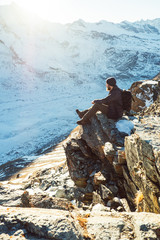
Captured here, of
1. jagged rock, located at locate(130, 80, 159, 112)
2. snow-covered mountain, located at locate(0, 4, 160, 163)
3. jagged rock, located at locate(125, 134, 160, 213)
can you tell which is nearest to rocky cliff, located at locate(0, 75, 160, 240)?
jagged rock, located at locate(125, 134, 160, 213)

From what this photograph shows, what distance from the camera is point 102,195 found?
6848mm

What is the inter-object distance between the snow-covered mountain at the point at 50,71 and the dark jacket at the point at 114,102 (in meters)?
29.0

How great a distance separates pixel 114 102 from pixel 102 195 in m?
3.93

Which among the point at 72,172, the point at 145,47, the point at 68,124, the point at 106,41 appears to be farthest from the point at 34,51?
the point at 72,172

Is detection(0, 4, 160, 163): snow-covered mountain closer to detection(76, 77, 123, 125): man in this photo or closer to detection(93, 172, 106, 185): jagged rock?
detection(93, 172, 106, 185): jagged rock

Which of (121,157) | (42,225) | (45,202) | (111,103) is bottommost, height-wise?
(45,202)

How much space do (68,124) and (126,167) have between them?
4170 centimetres

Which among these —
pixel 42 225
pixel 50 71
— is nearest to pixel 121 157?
pixel 42 225

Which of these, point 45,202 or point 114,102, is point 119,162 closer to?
point 114,102

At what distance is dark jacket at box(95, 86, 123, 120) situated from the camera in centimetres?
739

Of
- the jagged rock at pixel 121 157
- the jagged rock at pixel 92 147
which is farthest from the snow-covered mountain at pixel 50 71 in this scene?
the jagged rock at pixel 121 157

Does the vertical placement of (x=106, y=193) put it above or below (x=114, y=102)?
below

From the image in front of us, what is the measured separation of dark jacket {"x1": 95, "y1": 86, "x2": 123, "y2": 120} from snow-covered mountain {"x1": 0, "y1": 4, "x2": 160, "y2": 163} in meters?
A: 29.0

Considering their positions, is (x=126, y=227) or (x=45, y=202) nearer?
(x=126, y=227)
